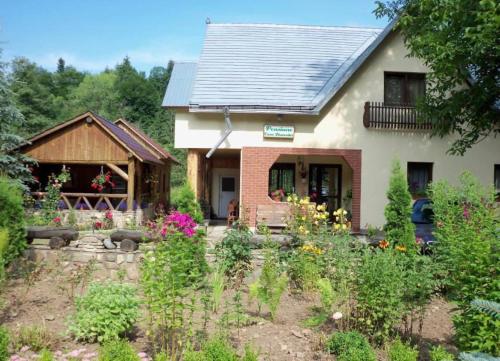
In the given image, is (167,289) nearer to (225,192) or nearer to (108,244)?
(108,244)

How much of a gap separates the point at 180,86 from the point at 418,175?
9106 mm

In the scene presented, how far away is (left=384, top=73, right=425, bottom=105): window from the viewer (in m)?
15.0

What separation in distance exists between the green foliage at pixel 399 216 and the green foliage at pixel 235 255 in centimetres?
311

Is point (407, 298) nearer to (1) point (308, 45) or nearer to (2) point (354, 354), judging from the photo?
(2) point (354, 354)

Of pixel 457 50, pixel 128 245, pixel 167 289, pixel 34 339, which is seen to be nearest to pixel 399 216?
pixel 457 50

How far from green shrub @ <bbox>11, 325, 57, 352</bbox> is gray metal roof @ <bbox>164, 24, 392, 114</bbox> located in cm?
990

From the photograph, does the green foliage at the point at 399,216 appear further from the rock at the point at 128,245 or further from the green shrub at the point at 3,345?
the green shrub at the point at 3,345

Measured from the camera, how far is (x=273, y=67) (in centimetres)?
1658

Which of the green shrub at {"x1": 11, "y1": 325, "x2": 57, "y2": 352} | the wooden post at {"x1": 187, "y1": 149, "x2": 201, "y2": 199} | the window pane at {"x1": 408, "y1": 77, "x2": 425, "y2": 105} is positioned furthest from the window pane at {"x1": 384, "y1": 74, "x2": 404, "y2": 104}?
the green shrub at {"x1": 11, "y1": 325, "x2": 57, "y2": 352}

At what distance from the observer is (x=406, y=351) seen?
4637 mm

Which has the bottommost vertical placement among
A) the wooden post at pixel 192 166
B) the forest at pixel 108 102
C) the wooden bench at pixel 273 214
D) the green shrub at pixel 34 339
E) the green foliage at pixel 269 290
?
the green shrub at pixel 34 339

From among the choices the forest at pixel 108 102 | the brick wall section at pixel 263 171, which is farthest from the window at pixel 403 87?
the forest at pixel 108 102

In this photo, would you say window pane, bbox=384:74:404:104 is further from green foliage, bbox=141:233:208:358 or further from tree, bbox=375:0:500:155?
green foliage, bbox=141:233:208:358

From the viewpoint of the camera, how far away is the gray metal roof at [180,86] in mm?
15738
